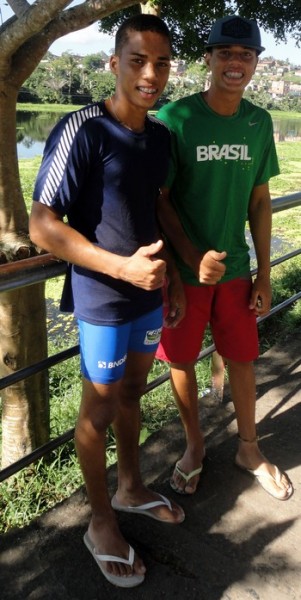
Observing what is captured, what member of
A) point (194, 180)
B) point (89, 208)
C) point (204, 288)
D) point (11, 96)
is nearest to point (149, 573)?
point (204, 288)

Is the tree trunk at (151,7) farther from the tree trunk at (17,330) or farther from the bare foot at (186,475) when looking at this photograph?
the bare foot at (186,475)

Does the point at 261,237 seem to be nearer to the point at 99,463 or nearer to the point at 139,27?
the point at 139,27

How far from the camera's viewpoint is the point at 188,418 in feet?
7.22

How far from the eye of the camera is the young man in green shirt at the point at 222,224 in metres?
1.82

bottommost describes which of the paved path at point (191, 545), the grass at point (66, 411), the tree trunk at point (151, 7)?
the grass at point (66, 411)

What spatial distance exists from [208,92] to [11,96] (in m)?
1.64

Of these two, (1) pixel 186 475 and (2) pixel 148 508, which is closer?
(2) pixel 148 508

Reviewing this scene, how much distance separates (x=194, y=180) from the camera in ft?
6.16

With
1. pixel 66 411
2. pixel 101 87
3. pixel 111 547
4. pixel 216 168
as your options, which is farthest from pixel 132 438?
pixel 101 87

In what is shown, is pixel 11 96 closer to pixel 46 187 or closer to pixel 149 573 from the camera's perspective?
pixel 46 187

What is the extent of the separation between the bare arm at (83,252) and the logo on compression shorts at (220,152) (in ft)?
1.77

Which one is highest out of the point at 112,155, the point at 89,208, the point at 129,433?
the point at 112,155

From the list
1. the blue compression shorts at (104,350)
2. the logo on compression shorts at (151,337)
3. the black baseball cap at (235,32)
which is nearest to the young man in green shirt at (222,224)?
the black baseball cap at (235,32)

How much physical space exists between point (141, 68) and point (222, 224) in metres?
0.64
